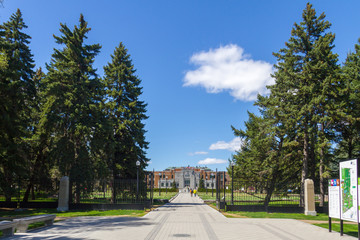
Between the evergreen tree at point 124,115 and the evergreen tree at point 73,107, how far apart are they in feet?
9.64

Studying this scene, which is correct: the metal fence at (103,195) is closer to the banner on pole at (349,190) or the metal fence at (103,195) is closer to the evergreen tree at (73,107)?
the evergreen tree at (73,107)

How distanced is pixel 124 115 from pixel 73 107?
6355 mm

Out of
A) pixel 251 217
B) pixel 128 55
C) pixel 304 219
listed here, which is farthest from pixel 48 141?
pixel 304 219

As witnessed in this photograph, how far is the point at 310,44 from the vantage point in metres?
20.4

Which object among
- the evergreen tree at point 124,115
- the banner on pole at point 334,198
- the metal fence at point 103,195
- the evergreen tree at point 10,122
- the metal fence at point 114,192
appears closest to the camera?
the banner on pole at point 334,198

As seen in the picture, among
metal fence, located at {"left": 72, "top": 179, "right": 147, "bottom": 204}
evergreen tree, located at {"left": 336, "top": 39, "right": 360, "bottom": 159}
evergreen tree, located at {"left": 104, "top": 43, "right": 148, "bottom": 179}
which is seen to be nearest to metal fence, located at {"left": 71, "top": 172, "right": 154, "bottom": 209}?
metal fence, located at {"left": 72, "top": 179, "right": 147, "bottom": 204}

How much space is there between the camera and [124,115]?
26719 mm

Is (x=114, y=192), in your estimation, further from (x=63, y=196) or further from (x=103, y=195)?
(x=63, y=196)

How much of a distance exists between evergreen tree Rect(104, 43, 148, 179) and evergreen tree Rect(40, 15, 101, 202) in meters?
2.94

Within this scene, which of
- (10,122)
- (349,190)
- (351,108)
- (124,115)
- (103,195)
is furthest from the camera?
(124,115)

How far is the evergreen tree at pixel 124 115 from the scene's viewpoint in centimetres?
2534

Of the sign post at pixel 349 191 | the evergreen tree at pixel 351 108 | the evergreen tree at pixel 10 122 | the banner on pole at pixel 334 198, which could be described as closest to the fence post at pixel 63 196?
the evergreen tree at pixel 10 122

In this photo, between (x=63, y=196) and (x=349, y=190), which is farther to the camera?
(x=63, y=196)

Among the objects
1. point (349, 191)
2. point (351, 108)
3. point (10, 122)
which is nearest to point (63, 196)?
point (10, 122)
